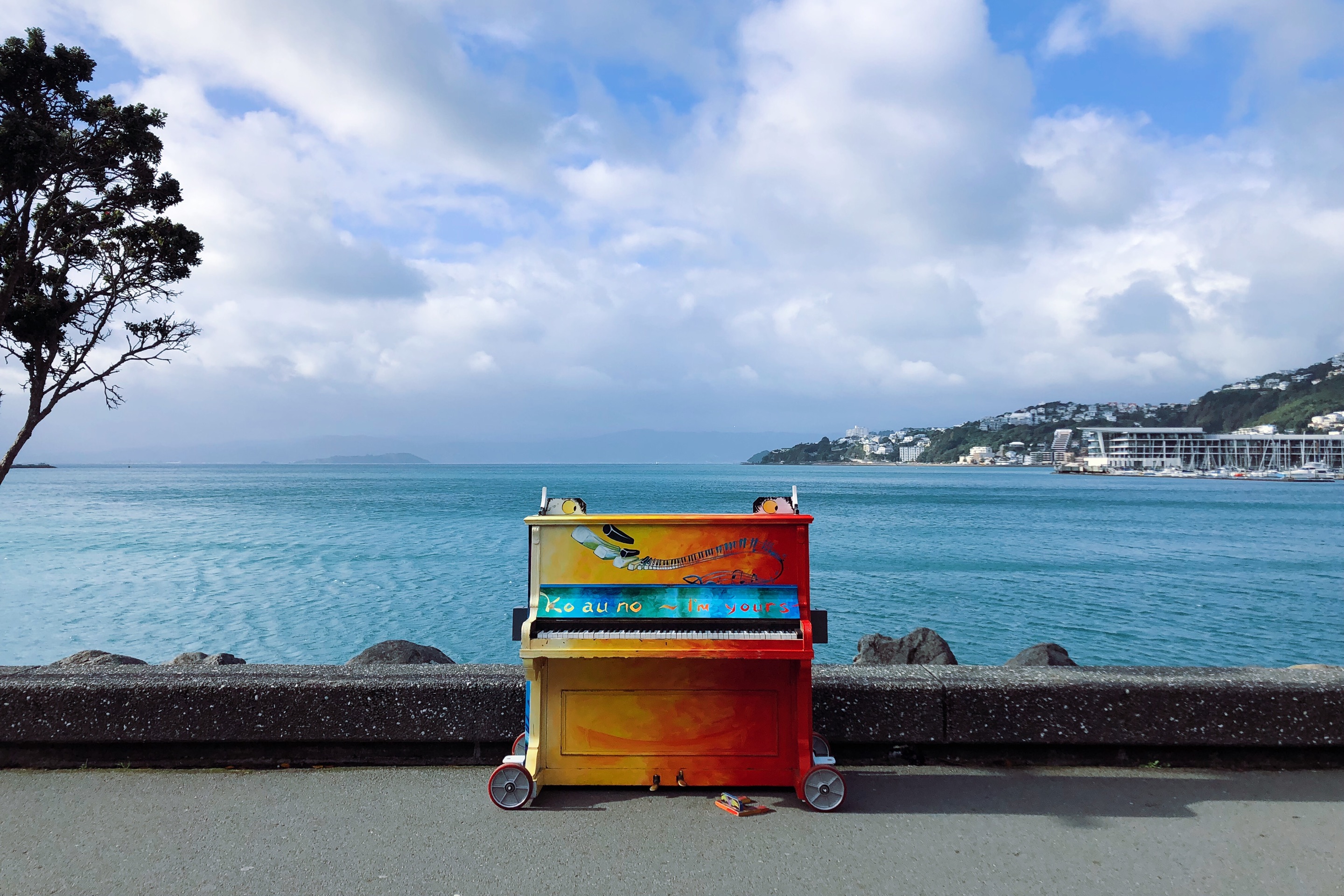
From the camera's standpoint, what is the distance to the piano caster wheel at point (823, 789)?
12.2 ft

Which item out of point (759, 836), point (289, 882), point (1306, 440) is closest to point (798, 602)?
point (759, 836)

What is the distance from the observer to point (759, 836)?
138 inches

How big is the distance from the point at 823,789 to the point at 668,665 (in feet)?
3.09

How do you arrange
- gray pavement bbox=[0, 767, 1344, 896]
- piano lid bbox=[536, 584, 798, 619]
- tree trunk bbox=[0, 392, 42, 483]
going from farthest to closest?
1. tree trunk bbox=[0, 392, 42, 483]
2. piano lid bbox=[536, 584, 798, 619]
3. gray pavement bbox=[0, 767, 1344, 896]

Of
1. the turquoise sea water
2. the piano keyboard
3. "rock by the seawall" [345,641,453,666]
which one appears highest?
the piano keyboard

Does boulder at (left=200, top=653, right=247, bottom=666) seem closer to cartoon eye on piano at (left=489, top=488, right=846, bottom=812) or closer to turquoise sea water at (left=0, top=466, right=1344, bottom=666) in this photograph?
turquoise sea water at (left=0, top=466, right=1344, bottom=666)

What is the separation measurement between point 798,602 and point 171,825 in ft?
9.95

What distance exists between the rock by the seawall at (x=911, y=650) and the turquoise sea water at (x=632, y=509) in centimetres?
351

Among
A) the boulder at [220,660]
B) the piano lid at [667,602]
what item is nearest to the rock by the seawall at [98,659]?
the boulder at [220,660]

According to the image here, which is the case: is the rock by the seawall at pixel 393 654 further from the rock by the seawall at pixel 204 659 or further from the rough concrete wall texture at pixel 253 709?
the rough concrete wall texture at pixel 253 709

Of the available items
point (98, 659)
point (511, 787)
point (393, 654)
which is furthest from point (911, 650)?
point (98, 659)

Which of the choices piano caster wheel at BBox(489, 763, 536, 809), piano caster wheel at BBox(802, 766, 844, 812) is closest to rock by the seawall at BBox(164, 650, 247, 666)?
piano caster wheel at BBox(489, 763, 536, 809)

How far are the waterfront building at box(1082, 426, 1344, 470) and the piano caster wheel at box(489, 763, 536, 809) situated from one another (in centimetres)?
19252

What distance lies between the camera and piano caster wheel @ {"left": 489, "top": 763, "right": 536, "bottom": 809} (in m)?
3.76
